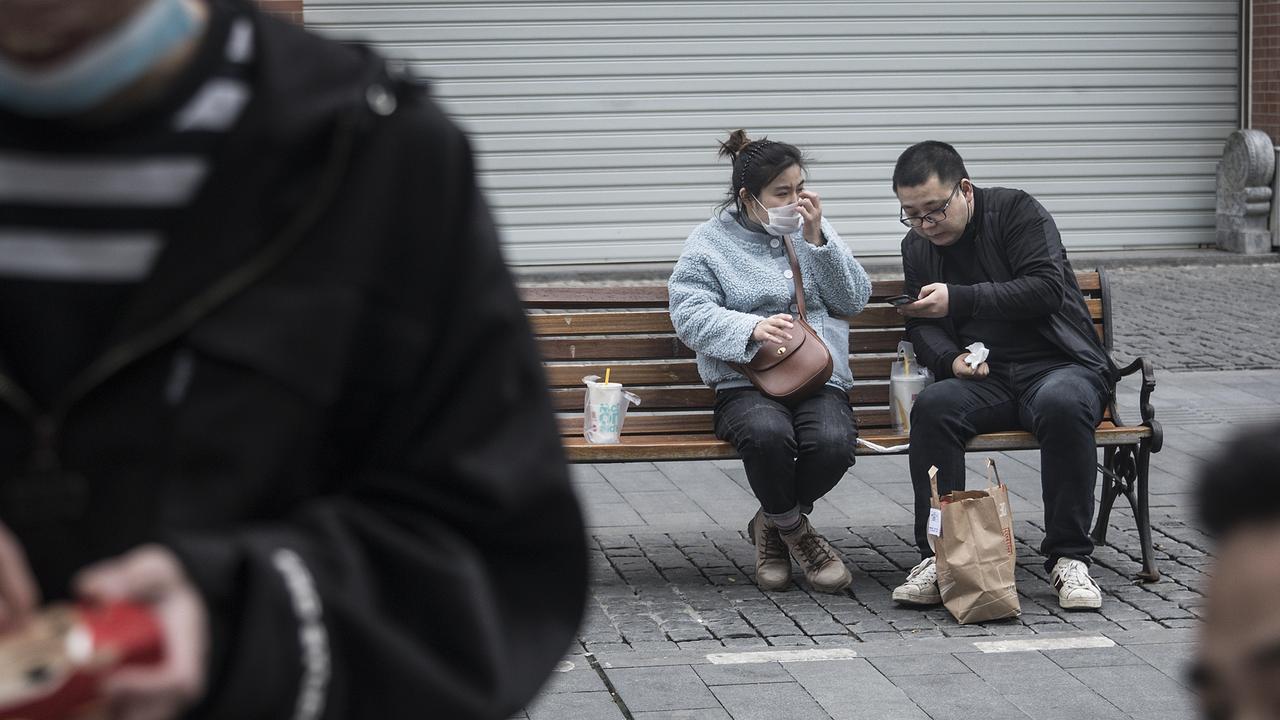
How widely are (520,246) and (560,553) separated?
45.4ft

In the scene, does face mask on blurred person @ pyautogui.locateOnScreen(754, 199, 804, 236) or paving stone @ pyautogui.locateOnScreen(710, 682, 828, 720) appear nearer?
paving stone @ pyautogui.locateOnScreen(710, 682, 828, 720)

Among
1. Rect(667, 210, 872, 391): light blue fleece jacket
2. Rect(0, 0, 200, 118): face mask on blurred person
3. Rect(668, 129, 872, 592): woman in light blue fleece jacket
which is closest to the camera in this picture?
Rect(0, 0, 200, 118): face mask on blurred person

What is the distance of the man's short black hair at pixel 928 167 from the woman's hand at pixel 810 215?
0.95 ft

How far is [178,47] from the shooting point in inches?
50.3

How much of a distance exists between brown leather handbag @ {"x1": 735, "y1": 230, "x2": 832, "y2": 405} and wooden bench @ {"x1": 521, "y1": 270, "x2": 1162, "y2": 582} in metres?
0.42

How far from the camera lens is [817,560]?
5961 millimetres

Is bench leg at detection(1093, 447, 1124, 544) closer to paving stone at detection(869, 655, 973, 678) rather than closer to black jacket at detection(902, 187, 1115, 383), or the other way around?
black jacket at detection(902, 187, 1115, 383)

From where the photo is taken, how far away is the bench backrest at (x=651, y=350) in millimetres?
6660

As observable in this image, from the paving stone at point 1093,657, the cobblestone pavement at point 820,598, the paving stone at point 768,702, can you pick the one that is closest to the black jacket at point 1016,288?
the cobblestone pavement at point 820,598

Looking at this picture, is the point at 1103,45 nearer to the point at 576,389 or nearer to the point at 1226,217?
the point at 1226,217

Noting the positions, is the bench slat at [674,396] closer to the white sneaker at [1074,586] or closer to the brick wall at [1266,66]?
the white sneaker at [1074,586]

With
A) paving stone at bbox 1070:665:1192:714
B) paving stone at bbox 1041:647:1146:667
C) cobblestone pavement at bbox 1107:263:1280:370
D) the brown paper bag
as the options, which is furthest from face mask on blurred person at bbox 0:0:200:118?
cobblestone pavement at bbox 1107:263:1280:370

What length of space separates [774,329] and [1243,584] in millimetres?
4913

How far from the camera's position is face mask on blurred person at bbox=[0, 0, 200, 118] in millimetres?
1225
